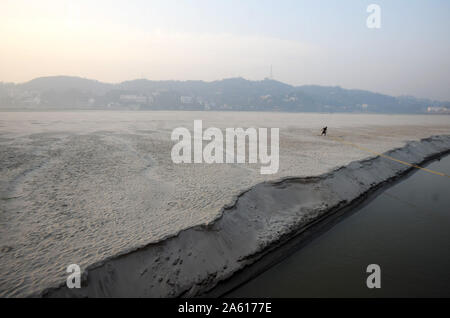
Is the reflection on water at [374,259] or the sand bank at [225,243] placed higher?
the sand bank at [225,243]

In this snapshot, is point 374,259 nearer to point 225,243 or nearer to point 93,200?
point 225,243

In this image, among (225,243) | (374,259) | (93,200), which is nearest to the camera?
(225,243)

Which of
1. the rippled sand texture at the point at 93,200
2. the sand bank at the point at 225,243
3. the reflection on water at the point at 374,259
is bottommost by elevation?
the reflection on water at the point at 374,259

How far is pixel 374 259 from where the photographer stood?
625 cm

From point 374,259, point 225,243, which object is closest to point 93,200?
point 225,243

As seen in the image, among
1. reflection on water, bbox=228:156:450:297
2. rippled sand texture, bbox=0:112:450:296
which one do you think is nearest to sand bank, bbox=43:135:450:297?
rippled sand texture, bbox=0:112:450:296

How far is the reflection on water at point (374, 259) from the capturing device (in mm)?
5266

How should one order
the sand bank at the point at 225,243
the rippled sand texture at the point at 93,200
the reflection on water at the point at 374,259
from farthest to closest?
the reflection on water at the point at 374,259 → the rippled sand texture at the point at 93,200 → the sand bank at the point at 225,243

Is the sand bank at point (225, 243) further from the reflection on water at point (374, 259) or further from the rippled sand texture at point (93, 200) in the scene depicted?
the reflection on water at point (374, 259)

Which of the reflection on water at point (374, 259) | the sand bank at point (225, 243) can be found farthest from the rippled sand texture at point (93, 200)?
the reflection on water at point (374, 259)

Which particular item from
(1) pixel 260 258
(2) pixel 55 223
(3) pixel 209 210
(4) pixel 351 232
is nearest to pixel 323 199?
(4) pixel 351 232

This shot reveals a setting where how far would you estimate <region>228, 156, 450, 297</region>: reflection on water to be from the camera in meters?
5.27

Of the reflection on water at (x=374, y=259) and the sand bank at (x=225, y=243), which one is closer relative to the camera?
the sand bank at (x=225, y=243)

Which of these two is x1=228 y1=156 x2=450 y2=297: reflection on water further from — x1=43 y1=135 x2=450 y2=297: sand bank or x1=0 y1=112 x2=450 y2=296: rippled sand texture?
x1=0 y1=112 x2=450 y2=296: rippled sand texture
